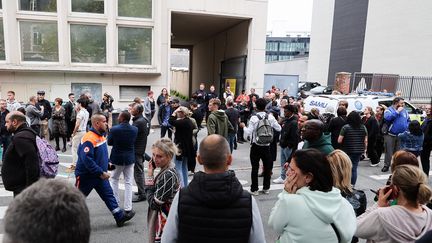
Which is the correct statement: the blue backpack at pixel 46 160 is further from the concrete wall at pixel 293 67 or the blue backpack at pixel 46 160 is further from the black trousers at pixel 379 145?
the concrete wall at pixel 293 67

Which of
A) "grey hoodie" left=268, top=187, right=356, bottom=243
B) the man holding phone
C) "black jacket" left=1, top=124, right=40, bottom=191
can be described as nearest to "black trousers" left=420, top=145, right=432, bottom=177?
the man holding phone

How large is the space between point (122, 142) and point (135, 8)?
10400 mm

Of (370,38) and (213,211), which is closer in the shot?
(213,211)

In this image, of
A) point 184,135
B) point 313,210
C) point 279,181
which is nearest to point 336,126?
point 279,181

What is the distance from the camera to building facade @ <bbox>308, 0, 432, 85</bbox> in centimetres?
2731

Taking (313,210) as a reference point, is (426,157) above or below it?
below

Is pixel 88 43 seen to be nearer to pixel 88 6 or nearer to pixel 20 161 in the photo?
pixel 88 6

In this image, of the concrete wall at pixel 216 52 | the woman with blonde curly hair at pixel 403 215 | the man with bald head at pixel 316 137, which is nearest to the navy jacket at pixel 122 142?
the man with bald head at pixel 316 137

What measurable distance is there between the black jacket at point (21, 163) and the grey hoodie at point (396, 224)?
Result: 3705mm

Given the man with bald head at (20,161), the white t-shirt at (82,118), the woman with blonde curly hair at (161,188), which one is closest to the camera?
the woman with blonde curly hair at (161,188)

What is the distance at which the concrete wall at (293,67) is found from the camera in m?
50.5

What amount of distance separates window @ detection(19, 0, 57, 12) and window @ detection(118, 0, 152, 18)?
2.66 m

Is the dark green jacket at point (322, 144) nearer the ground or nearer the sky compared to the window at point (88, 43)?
nearer the ground

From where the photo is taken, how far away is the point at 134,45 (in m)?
14.0
